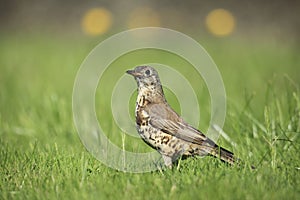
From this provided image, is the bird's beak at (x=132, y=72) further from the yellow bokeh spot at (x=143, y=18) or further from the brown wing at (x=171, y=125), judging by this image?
the yellow bokeh spot at (x=143, y=18)

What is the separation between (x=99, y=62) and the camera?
10.6 metres

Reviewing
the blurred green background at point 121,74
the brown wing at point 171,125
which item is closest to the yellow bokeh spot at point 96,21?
the blurred green background at point 121,74

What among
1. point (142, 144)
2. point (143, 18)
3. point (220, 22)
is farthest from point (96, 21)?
point (142, 144)

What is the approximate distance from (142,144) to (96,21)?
10.4 metres

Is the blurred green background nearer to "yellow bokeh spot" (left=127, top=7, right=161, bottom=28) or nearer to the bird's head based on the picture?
"yellow bokeh spot" (left=127, top=7, right=161, bottom=28)

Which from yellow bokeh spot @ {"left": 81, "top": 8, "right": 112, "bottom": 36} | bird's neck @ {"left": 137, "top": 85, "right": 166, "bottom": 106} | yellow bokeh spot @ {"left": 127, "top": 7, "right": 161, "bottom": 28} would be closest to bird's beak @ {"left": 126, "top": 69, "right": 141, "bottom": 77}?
bird's neck @ {"left": 137, "top": 85, "right": 166, "bottom": 106}

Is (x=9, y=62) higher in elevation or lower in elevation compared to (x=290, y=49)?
lower

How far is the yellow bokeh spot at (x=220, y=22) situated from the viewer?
14359mm

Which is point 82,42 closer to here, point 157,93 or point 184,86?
point 184,86

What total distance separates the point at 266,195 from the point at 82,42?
10.1m

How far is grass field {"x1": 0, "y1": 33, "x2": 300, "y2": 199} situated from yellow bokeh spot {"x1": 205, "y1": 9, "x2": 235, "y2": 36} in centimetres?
362

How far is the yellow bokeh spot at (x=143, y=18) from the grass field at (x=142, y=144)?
440 cm

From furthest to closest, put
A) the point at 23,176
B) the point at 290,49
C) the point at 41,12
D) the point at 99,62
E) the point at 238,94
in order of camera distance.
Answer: the point at 41,12, the point at 290,49, the point at 99,62, the point at 238,94, the point at 23,176

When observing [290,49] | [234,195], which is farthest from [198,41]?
[234,195]
